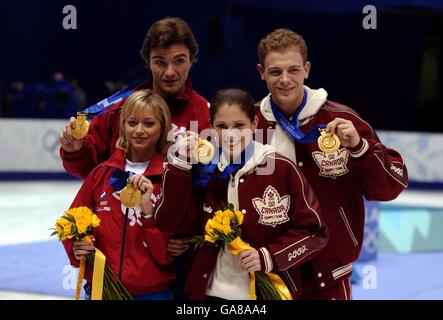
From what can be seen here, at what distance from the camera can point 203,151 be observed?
A: 9.50 feet

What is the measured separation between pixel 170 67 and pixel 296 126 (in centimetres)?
66

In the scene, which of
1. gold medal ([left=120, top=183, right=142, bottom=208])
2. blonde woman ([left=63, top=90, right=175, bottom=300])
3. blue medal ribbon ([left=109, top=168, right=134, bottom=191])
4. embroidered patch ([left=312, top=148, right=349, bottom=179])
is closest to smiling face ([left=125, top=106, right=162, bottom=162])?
blonde woman ([left=63, top=90, right=175, bottom=300])

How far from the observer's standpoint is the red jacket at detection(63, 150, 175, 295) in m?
3.21

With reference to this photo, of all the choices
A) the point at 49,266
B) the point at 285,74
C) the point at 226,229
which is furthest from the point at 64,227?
the point at 49,266

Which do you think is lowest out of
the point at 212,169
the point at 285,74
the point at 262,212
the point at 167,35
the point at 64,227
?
the point at 64,227

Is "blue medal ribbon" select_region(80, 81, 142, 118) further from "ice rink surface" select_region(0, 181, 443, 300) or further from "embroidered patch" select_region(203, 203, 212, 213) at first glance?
"ice rink surface" select_region(0, 181, 443, 300)

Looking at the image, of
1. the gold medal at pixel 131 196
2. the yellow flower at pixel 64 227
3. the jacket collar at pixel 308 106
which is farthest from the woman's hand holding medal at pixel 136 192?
the jacket collar at pixel 308 106

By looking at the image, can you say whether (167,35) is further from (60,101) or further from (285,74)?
(60,101)

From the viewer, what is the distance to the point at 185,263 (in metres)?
3.28

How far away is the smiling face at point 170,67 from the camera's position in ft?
11.0

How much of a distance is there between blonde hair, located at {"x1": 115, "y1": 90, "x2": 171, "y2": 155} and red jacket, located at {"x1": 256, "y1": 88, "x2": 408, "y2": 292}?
1.41ft

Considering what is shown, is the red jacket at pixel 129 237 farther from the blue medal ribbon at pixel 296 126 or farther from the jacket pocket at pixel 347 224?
the jacket pocket at pixel 347 224
